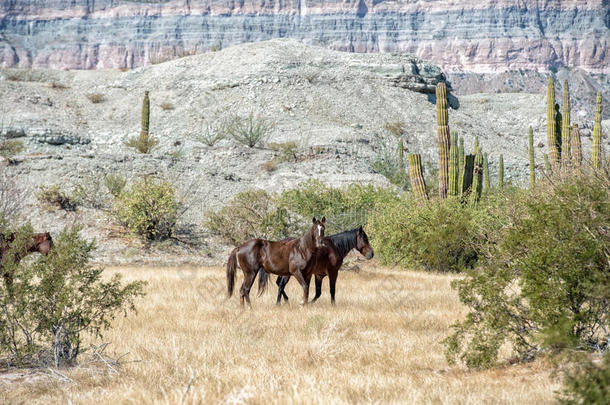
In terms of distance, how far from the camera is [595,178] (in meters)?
9.81

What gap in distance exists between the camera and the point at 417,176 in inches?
960

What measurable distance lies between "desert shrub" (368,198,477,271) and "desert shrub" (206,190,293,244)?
3554mm

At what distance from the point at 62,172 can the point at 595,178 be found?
90.1 feet

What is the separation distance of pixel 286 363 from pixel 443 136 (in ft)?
53.6

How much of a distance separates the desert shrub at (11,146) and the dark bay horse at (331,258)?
35108 mm

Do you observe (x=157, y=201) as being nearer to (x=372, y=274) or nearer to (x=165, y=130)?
(x=372, y=274)

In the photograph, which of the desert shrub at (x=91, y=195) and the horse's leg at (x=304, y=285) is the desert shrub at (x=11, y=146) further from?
the horse's leg at (x=304, y=285)

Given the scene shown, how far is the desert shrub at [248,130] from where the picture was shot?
4973 cm

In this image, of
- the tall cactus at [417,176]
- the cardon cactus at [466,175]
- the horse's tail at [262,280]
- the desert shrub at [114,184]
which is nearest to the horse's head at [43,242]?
the horse's tail at [262,280]

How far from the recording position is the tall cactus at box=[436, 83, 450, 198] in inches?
898

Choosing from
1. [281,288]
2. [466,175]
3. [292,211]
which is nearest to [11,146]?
[292,211]

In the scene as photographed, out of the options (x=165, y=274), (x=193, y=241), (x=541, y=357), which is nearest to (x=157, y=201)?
(x=193, y=241)

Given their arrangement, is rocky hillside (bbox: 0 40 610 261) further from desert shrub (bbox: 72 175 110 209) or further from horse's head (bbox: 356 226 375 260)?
horse's head (bbox: 356 226 375 260)

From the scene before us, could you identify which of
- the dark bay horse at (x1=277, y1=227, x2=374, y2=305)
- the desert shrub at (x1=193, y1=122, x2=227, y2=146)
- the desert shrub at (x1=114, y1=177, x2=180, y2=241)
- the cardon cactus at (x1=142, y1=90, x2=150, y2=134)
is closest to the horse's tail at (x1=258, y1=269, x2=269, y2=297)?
the dark bay horse at (x1=277, y1=227, x2=374, y2=305)
